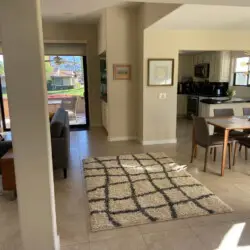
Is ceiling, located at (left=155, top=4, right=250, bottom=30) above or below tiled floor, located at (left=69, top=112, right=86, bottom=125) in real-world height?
above

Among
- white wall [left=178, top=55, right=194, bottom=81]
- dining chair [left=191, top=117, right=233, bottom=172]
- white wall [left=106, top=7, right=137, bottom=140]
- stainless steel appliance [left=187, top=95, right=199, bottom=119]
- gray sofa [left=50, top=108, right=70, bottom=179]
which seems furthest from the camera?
white wall [left=178, top=55, right=194, bottom=81]

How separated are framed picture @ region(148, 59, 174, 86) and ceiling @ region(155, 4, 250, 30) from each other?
2.24 ft

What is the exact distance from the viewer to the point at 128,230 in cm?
231

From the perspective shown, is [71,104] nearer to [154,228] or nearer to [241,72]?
[241,72]

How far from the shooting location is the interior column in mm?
1462

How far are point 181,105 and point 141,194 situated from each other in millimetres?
5941

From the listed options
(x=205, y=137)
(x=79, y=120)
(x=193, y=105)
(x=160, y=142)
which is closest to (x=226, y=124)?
(x=205, y=137)

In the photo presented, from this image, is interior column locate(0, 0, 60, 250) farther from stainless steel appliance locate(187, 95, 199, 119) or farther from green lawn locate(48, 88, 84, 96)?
stainless steel appliance locate(187, 95, 199, 119)

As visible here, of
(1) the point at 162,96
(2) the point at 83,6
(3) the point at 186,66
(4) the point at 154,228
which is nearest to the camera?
(4) the point at 154,228

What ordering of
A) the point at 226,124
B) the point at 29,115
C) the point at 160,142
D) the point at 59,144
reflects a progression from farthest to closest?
the point at 160,142 < the point at 226,124 < the point at 59,144 < the point at 29,115

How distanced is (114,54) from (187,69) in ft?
14.1

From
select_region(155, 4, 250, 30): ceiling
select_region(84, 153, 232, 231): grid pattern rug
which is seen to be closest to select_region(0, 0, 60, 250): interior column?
select_region(84, 153, 232, 231): grid pattern rug

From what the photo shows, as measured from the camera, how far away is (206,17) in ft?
12.0

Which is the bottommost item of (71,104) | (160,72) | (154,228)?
(154,228)
